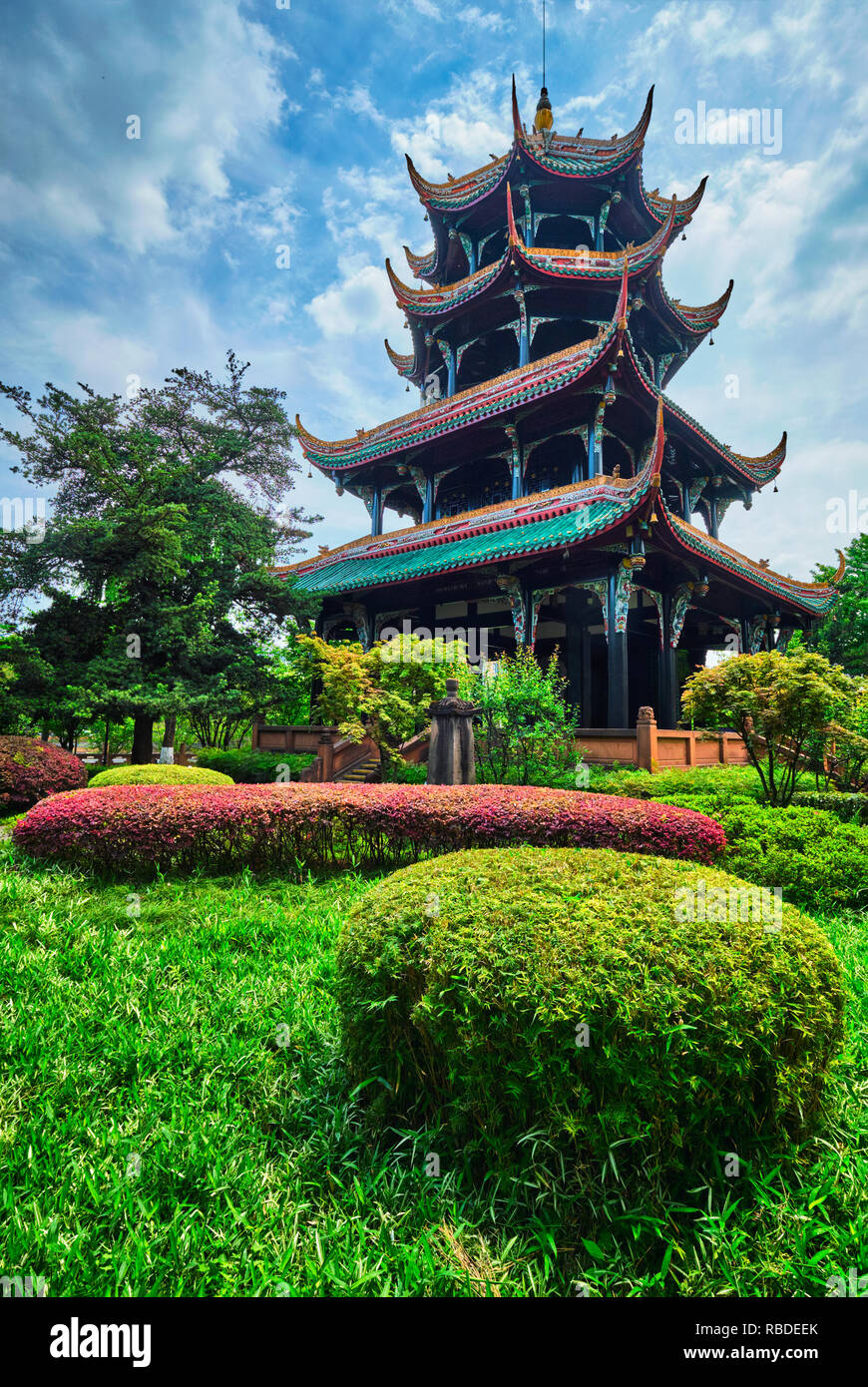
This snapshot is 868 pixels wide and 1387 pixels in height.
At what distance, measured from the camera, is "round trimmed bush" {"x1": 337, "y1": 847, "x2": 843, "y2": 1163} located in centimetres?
193

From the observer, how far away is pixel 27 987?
360 cm

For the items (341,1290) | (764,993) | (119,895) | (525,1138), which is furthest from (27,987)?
(764,993)

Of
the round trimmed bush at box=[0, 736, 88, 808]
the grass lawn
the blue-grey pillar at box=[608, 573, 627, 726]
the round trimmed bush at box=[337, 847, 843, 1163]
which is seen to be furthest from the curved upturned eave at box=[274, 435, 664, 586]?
the round trimmed bush at box=[337, 847, 843, 1163]

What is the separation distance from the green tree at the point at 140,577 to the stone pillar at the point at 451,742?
282 inches

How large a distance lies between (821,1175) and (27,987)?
412 centimetres

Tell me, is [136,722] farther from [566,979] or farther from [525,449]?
[566,979]

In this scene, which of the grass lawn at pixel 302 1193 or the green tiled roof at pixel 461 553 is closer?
the grass lawn at pixel 302 1193

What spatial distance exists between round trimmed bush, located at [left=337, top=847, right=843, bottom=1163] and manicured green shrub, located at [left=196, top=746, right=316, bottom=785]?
10899 mm

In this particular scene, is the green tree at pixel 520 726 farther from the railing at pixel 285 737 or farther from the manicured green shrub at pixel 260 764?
the railing at pixel 285 737

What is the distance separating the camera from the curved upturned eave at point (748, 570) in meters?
13.0

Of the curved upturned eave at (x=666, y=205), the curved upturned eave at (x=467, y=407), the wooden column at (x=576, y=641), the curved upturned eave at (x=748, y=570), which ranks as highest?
the curved upturned eave at (x=666, y=205)

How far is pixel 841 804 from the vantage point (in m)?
7.57

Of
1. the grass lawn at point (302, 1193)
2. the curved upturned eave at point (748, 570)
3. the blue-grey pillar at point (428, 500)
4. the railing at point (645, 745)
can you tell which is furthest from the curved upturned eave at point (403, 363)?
the grass lawn at point (302, 1193)

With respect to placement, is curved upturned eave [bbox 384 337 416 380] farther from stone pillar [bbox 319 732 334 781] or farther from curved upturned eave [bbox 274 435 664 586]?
stone pillar [bbox 319 732 334 781]
